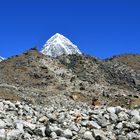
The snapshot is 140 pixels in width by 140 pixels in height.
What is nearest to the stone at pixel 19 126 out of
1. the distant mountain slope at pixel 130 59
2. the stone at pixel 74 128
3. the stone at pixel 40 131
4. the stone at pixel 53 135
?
the stone at pixel 40 131

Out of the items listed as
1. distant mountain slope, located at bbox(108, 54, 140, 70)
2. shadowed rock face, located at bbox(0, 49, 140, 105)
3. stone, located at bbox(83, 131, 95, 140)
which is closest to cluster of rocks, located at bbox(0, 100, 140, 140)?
stone, located at bbox(83, 131, 95, 140)

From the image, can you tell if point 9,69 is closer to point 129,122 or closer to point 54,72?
point 54,72

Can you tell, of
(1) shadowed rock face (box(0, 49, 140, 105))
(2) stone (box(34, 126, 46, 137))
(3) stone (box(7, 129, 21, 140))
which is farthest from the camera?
(1) shadowed rock face (box(0, 49, 140, 105))

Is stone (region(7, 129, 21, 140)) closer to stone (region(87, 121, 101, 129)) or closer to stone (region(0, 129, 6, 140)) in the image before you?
stone (region(0, 129, 6, 140))

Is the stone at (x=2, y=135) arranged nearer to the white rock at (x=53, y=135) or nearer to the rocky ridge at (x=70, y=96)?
the rocky ridge at (x=70, y=96)

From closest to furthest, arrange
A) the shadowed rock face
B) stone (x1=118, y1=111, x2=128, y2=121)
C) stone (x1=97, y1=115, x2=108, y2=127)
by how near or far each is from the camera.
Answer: stone (x1=97, y1=115, x2=108, y2=127) → stone (x1=118, y1=111, x2=128, y2=121) → the shadowed rock face

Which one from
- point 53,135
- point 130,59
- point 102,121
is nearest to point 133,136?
point 102,121

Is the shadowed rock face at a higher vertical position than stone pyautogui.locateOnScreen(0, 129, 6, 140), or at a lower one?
higher

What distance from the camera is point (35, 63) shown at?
8019 centimetres

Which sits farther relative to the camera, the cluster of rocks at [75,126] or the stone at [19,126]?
the stone at [19,126]

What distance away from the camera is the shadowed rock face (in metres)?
65.9

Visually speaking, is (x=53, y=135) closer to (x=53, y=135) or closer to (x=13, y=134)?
(x=53, y=135)

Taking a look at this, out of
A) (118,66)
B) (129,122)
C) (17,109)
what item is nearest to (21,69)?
(118,66)

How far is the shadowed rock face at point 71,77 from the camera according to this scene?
65.9m
